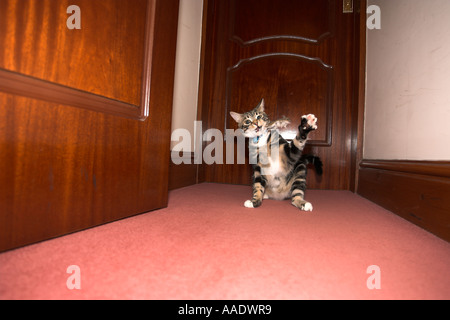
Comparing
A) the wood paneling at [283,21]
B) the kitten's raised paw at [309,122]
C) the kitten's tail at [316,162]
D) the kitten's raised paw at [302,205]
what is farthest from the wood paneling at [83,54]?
the wood paneling at [283,21]

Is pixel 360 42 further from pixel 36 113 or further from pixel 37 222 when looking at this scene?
pixel 37 222

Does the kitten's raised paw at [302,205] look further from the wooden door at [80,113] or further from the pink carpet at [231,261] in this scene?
the wooden door at [80,113]

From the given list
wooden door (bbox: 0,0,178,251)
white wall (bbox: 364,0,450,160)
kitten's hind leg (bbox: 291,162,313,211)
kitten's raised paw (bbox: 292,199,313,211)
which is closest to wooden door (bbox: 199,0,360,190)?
white wall (bbox: 364,0,450,160)

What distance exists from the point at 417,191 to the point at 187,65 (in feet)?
4.75

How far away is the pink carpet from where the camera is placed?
14.6 inches

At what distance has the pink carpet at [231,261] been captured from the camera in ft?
1.22

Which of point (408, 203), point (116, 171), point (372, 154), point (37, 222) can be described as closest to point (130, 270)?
point (37, 222)

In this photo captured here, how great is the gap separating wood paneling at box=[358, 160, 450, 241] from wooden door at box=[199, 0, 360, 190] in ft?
1.77

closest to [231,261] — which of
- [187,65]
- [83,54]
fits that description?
[83,54]

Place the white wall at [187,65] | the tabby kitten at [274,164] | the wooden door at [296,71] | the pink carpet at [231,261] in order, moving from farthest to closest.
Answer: the wooden door at [296,71]
the white wall at [187,65]
the tabby kitten at [274,164]
the pink carpet at [231,261]

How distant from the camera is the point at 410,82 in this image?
938 millimetres

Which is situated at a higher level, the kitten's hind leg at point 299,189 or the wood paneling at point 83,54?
the wood paneling at point 83,54

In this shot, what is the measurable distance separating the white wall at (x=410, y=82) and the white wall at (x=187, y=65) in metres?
1.15

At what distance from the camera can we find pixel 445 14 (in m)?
0.73
